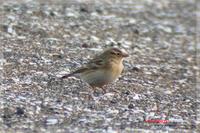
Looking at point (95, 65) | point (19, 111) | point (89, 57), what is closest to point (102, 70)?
point (95, 65)

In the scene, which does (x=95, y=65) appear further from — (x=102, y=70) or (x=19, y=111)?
(x=19, y=111)

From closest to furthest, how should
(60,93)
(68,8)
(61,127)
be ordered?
(61,127) → (60,93) → (68,8)

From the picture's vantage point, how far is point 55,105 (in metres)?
11.3

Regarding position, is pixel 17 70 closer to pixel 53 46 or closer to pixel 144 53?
pixel 53 46

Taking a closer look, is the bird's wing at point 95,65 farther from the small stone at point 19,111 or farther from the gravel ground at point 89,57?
the small stone at point 19,111

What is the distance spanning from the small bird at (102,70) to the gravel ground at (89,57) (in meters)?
0.26

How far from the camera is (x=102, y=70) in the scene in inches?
474

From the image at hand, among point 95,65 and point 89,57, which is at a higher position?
point 95,65

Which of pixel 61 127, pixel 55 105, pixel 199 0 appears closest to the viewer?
pixel 61 127

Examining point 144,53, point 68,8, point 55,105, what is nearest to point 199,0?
point 68,8

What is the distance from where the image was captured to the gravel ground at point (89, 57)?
35.6 feet

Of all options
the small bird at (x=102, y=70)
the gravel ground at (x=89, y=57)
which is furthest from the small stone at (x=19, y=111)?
the small bird at (x=102, y=70)

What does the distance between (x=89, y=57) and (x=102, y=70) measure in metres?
A: 2.82

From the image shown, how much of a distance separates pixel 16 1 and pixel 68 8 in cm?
134
